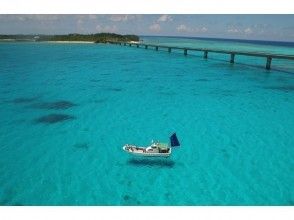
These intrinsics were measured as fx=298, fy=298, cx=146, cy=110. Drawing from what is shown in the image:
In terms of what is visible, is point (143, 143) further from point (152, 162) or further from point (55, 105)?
point (55, 105)

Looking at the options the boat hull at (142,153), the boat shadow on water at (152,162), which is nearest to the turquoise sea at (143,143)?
the boat shadow on water at (152,162)

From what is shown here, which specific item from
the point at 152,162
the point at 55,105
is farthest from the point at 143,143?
the point at 55,105

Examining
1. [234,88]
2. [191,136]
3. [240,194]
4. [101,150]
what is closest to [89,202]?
[101,150]

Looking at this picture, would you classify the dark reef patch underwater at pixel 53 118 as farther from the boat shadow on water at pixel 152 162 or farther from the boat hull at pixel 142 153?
the boat shadow on water at pixel 152 162

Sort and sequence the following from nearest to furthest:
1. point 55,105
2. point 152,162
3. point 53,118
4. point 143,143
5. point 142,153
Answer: point 152,162, point 142,153, point 143,143, point 53,118, point 55,105

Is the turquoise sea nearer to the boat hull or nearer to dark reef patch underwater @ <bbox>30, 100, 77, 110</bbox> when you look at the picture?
dark reef patch underwater @ <bbox>30, 100, 77, 110</bbox>

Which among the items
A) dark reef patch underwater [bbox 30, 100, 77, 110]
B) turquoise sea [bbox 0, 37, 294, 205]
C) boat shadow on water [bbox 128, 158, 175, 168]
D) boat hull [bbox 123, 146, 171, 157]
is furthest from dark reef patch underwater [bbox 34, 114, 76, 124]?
boat shadow on water [bbox 128, 158, 175, 168]
